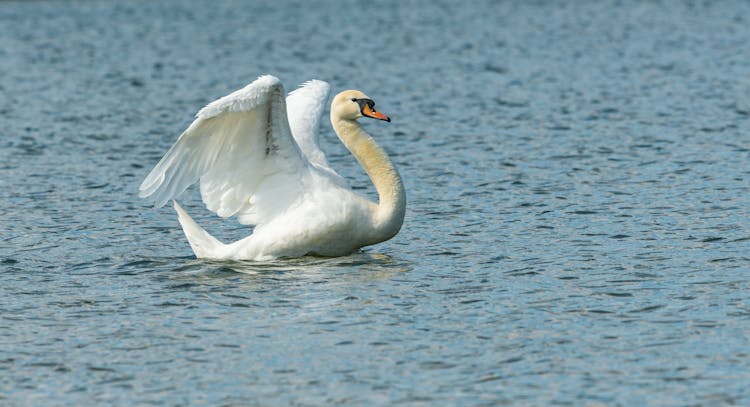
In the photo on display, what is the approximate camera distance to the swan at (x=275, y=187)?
40.2 feet

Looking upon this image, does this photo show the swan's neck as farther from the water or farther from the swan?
the water

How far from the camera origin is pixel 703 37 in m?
34.0

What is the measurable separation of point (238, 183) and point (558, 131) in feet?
29.2

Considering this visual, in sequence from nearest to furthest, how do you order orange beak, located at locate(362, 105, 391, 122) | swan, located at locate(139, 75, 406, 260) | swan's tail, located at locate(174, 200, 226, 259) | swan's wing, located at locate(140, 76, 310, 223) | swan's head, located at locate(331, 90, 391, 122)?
swan's wing, located at locate(140, 76, 310, 223) → swan, located at locate(139, 75, 406, 260) → swan's tail, located at locate(174, 200, 226, 259) → orange beak, located at locate(362, 105, 391, 122) → swan's head, located at locate(331, 90, 391, 122)

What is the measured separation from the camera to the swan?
12.3 m

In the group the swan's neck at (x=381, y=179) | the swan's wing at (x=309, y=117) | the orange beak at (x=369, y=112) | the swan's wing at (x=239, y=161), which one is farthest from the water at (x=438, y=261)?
the orange beak at (x=369, y=112)

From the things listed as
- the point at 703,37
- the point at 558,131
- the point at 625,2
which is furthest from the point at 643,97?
the point at 625,2

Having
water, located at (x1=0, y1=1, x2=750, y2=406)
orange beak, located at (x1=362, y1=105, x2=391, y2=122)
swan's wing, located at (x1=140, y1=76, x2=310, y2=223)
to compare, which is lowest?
water, located at (x1=0, y1=1, x2=750, y2=406)

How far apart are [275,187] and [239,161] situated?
0.43 meters

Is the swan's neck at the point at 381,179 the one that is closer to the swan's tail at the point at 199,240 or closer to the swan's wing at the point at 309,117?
the swan's wing at the point at 309,117

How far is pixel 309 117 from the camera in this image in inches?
555

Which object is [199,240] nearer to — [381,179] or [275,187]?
[275,187]

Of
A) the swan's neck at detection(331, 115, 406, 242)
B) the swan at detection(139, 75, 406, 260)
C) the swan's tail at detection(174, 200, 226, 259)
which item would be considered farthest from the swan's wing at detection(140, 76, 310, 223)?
the swan's neck at detection(331, 115, 406, 242)

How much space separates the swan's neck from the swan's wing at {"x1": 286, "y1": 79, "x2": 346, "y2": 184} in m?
0.43
